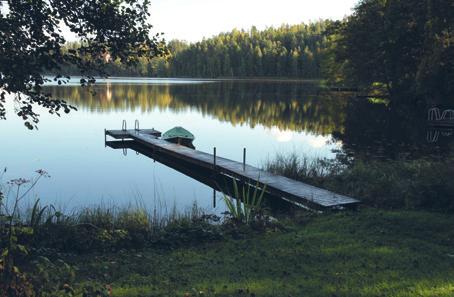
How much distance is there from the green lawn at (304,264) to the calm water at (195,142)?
11.4 ft

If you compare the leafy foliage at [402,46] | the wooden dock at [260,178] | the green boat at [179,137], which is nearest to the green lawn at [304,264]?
the wooden dock at [260,178]

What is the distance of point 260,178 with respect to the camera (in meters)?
19.0

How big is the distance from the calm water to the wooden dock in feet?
4.08

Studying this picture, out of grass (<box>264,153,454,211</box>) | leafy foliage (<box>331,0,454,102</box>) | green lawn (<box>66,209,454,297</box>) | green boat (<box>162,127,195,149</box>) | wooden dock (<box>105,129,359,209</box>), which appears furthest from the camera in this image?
leafy foliage (<box>331,0,454,102</box>)

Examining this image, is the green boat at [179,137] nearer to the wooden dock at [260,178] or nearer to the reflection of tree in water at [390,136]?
the wooden dock at [260,178]

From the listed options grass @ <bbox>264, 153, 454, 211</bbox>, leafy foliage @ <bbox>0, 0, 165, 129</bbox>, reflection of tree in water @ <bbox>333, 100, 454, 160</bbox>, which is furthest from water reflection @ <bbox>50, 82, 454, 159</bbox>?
leafy foliage @ <bbox>0, 0, 165, 129</bbox>

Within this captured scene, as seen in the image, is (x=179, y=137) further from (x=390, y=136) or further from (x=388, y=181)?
(x=388, y=181)

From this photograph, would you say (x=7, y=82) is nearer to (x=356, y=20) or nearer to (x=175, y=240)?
(x=175, y=240)

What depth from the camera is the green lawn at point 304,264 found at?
718cm

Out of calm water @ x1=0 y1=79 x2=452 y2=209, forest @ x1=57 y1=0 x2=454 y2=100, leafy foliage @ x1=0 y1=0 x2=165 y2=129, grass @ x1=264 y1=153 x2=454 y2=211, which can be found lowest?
calm water @ x1=0 y1=79 x2=452 y2=209

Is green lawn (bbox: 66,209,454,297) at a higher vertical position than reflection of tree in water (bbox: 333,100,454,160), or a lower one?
higher

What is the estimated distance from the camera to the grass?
13180mm

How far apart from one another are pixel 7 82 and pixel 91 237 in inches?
230

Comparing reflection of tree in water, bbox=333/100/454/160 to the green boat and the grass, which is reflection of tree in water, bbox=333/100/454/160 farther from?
the green boat
